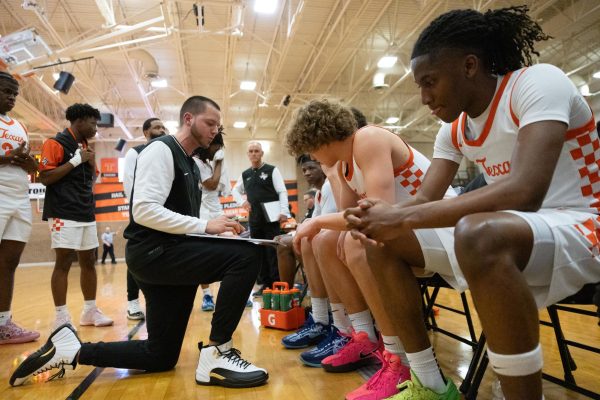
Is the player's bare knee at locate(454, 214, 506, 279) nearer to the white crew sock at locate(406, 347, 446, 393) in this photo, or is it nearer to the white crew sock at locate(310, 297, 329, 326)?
the white crew sock at locate(406, 347, 446, 393)

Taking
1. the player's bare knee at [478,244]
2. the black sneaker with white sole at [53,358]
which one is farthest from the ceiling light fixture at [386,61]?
the player's bare knee at [478,244]

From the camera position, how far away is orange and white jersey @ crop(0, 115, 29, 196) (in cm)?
274

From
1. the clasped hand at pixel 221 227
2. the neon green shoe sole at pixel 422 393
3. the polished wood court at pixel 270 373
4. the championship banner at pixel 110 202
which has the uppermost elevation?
the championship banner at pixel 110 202

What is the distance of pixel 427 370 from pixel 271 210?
3447 millimetres

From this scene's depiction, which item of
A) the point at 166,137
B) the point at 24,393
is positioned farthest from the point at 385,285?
the point at 24,393

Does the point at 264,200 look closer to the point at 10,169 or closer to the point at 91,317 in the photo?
the point at 91,317

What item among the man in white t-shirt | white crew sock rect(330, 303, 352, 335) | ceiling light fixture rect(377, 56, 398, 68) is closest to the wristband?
the man in white t-shirt

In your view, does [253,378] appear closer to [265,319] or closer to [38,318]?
[265,319]

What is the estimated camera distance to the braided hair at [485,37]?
117cm

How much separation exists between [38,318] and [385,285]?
377 centimetres

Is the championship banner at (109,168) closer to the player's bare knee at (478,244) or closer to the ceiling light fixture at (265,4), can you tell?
the ceiling light fixture at (265,4)

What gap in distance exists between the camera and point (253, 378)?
177cm

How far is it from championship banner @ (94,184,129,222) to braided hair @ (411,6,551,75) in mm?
14500

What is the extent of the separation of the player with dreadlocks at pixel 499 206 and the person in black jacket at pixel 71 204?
2.61 m
